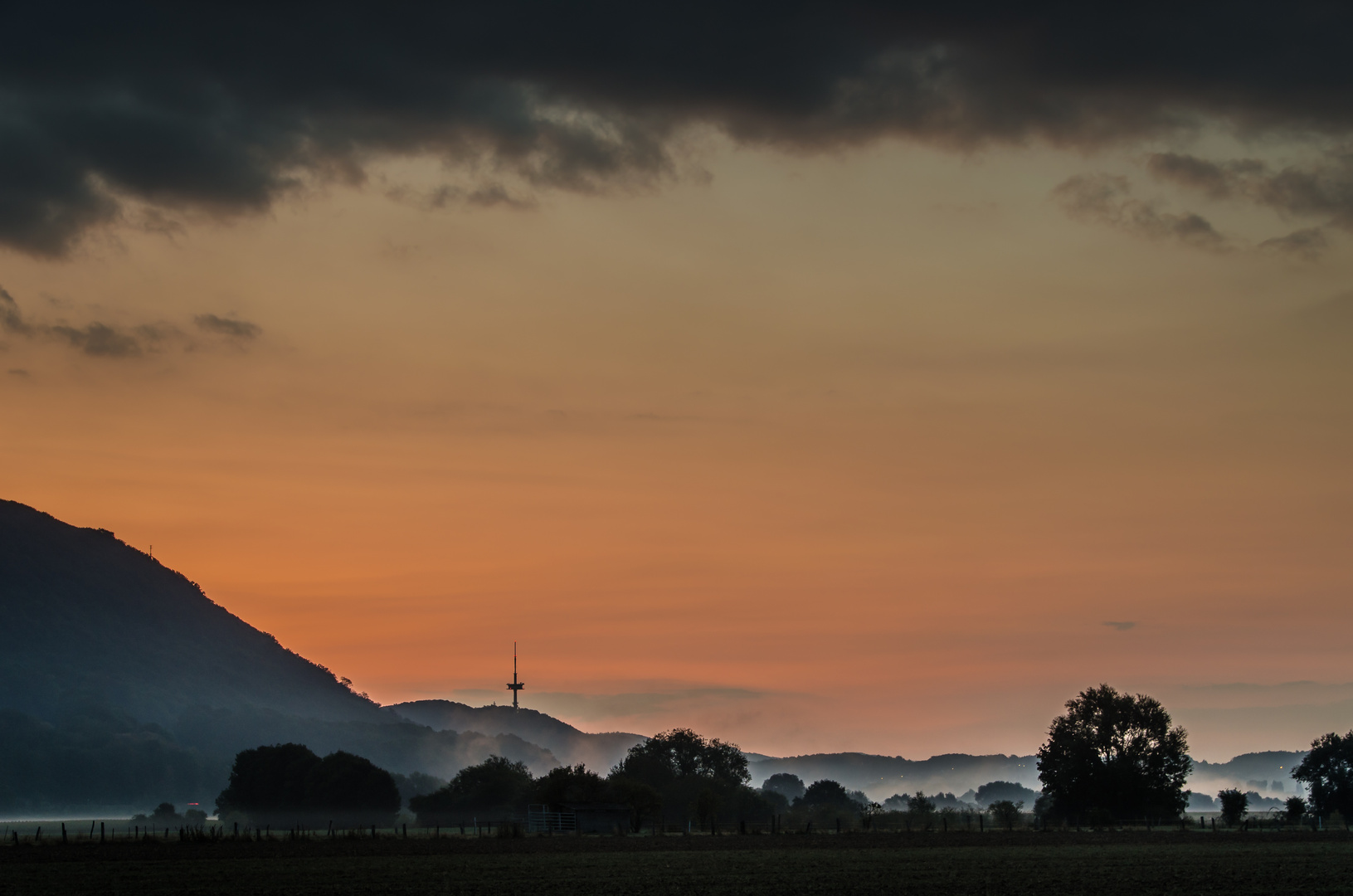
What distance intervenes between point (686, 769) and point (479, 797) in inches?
1205

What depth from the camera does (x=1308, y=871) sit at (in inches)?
1778

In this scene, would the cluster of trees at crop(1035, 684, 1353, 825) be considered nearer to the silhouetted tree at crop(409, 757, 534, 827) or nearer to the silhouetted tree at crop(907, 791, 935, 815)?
the silhouetted tree at crop(907, 791, 935, 815)

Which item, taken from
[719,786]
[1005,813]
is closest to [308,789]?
[719,786]

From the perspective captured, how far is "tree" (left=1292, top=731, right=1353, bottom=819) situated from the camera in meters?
118

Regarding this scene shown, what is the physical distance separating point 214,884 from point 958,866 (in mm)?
26981

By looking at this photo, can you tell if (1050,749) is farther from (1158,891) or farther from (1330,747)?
(1158,891)

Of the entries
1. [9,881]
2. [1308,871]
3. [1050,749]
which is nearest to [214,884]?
[9,881]

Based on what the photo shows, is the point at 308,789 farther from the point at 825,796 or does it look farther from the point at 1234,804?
the point at 1234,804

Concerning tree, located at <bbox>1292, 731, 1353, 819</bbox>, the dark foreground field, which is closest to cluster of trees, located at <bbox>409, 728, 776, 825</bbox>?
the dark foreground field

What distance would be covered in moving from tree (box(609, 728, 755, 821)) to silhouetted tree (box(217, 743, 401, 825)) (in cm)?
2898

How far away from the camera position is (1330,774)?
120938mm

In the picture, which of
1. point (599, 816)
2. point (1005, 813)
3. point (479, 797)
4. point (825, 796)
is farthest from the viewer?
point (825, 796)

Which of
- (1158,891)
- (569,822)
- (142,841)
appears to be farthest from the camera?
(569,822)

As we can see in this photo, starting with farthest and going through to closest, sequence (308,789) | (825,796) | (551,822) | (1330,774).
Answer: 1. (825,796)
2. (308,789)
3. (1330,774)
4. (551,822)
